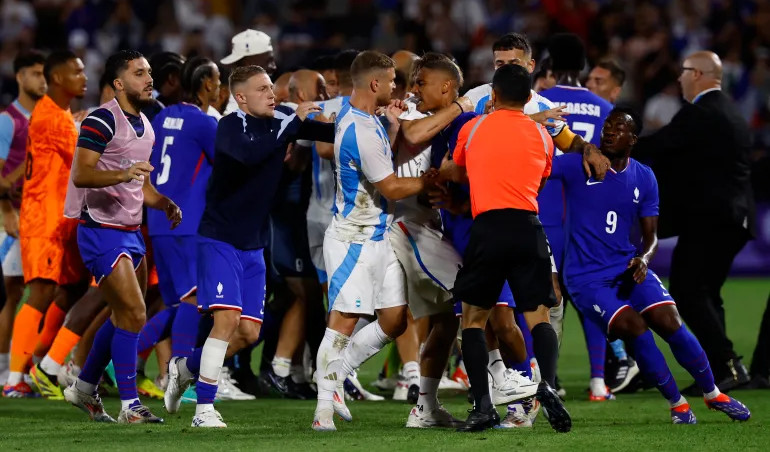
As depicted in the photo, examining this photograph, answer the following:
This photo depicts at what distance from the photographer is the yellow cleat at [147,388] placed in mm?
9570

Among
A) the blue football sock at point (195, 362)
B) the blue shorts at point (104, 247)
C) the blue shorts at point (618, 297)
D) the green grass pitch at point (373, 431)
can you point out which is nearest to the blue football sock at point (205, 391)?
the green grass pitch at point (373, 431)

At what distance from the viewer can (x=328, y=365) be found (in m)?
7.43

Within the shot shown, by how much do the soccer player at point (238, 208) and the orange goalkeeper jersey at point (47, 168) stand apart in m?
2.32

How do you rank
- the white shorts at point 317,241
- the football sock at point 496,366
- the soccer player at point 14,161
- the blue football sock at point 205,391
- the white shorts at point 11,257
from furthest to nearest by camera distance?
the white shorts at point 11,257 < the soccer player at point 14,161 < the white shorts at point 317,241 < the football sock at point 496,366 < the blue football sock at point 205,391

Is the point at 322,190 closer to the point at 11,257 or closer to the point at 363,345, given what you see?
the point at 363,345

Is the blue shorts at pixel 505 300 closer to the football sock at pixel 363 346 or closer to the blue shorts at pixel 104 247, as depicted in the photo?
the football sock at pixel 363 346

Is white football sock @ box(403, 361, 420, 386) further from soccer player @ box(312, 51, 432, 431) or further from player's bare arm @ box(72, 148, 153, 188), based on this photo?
player's bare arm @ box(72, 148, 153, 188)

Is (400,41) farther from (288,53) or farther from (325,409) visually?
(325,409)

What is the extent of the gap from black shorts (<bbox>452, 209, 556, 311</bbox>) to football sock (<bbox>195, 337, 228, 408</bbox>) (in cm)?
148

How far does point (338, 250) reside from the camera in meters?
7.51

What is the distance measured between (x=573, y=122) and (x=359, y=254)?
9.16ft

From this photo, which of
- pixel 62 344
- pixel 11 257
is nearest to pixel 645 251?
pixel 62 344

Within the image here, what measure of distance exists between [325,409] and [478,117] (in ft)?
6.25

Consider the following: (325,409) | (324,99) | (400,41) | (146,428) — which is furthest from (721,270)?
(400,41)
